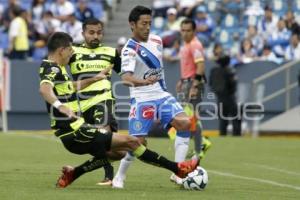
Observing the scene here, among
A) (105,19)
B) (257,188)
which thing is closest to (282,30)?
(105,19)

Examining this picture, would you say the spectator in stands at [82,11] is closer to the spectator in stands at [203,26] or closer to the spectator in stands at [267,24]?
the spectator in stands at [203,26]

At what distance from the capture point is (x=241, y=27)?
28641 mm

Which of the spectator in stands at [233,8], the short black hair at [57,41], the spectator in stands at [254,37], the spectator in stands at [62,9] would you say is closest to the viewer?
the short black hair at [57,41]

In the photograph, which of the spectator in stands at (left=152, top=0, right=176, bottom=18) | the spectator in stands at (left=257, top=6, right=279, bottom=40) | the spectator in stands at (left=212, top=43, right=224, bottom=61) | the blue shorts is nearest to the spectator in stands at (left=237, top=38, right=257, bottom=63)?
the spectator in stands at (left=257, top=6, right=279, bottom=40)

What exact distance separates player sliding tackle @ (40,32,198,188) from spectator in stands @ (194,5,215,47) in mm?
15632

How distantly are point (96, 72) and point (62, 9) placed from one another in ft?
52.3

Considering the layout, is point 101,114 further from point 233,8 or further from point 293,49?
point 233,8

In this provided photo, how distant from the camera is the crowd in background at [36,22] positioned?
2811 cm

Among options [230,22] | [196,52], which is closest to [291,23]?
[230,22]

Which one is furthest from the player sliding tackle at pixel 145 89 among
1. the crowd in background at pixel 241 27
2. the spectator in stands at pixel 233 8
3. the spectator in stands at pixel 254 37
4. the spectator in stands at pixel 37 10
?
the spectator in stands at pixel 37 10

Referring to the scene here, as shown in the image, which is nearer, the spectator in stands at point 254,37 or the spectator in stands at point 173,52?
the spectator in stands at point 254,37

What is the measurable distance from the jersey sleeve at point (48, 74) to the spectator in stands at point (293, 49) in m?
15.8

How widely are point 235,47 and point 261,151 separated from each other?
25.5ft

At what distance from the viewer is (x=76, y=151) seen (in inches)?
488
